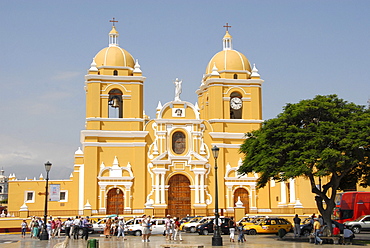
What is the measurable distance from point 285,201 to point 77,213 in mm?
16782

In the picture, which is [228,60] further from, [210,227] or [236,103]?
[210,227]

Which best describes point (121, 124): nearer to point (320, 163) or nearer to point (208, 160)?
point (208, 160)

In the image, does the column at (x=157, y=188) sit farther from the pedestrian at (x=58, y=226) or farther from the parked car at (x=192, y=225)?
the pedestrian at (x=58, y=226)

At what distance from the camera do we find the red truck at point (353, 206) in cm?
3719

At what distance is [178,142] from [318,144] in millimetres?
20234

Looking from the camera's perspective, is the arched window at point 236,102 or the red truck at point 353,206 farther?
the arched window at point 236,102

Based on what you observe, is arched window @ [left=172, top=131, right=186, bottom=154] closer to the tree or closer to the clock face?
the clock face

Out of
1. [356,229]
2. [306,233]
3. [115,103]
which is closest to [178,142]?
[115,103]

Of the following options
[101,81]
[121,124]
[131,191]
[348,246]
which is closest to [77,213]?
[131,191]

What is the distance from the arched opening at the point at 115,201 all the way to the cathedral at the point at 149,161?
81 millimetres

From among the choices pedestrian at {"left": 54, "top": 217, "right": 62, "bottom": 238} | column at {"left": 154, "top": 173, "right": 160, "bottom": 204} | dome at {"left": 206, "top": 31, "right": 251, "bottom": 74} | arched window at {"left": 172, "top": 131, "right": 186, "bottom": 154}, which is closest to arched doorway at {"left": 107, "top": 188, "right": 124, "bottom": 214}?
column at {"left": 154, "top": 173, "right": 160, "bottom": 204}

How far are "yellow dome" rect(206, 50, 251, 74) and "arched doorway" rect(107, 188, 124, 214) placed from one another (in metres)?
14.3

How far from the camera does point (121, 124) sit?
46281 mm

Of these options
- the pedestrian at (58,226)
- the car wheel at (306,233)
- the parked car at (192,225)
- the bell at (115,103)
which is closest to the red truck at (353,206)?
the car wheel at (306,233)
